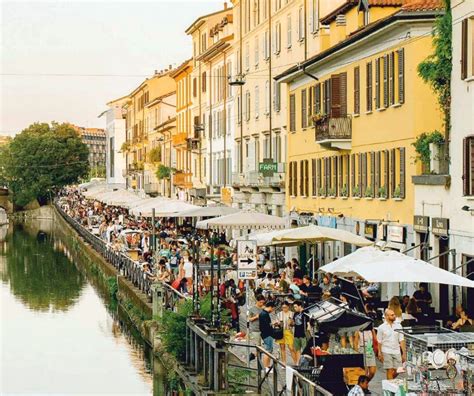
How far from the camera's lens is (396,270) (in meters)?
18.8

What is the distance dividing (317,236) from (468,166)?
4.06 metres

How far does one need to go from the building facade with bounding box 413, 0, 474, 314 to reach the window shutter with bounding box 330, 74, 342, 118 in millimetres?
9698

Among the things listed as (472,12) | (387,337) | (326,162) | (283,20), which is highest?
(283,20)

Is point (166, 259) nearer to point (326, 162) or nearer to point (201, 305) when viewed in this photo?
point (326, 162)

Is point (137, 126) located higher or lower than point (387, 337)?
higher

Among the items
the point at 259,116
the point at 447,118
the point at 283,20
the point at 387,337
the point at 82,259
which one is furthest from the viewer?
the point at 82,259

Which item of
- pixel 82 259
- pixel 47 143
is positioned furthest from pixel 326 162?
pixel 47 143

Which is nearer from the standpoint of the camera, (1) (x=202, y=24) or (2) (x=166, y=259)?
(2) (x=166, y=259)

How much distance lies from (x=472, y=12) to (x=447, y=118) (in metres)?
3.00

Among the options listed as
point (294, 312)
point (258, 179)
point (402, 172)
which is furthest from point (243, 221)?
point (258, 179)

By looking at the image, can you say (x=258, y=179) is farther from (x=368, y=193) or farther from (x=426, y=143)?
(x=426, y=143)

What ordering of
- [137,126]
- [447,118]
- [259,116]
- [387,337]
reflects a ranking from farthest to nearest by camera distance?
[137,126] < [259,116] < [447,118] < [387,337]

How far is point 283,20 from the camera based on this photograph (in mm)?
51156

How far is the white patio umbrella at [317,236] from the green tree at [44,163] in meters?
116
